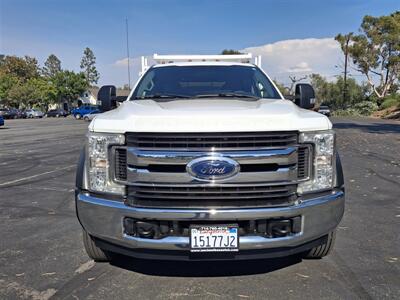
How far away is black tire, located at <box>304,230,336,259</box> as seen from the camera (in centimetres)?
385

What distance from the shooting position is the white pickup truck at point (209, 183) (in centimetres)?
314

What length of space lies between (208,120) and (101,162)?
898 millimetres

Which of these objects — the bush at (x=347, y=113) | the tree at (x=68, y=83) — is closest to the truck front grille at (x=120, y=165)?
the bush at (x=347, y=113)

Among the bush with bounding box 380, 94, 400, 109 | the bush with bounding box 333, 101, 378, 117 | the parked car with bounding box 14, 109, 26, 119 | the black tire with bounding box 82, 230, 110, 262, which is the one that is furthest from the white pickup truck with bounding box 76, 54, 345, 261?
the parked car with bounding box 14, 109, 26, 119

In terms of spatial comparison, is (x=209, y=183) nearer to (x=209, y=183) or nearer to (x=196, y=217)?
(x=209, y=183)

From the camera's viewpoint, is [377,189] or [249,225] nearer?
[249,225]

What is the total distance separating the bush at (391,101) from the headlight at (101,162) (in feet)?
177

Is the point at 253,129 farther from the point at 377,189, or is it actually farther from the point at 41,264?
the point at 377,189

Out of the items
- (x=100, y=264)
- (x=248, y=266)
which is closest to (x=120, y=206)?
(x=100, y=264)

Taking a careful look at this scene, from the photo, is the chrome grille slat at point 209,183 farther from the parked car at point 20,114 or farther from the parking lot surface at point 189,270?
the parked car at point 20,114

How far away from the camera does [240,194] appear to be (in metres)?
3.20

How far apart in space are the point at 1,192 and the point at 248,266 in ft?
17.0

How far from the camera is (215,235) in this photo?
3.16 m

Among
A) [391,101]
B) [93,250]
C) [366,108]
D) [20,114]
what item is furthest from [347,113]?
[93,250]
